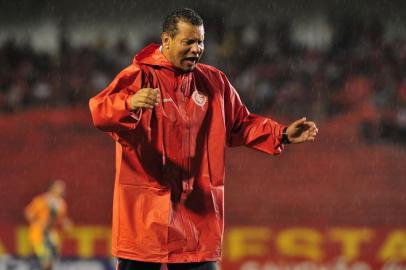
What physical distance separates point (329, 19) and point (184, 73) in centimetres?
529

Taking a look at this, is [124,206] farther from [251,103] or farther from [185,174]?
[251,103]

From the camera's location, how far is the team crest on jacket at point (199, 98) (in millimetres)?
3012

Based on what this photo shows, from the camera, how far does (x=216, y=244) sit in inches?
121

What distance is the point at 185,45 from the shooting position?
9.51 feet

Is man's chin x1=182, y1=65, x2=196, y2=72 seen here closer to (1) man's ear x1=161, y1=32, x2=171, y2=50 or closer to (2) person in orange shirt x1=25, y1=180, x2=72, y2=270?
(1) man's ear x1=161, y1=32, x2=171, y2=50

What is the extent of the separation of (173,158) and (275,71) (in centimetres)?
534

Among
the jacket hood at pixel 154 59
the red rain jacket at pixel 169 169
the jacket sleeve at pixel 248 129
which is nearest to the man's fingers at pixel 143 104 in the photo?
the red rain jacket at pixel 169 169

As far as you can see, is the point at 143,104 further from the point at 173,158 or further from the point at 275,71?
the point at 275,71

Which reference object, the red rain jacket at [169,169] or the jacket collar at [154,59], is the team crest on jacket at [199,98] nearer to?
A: the red rain jacket at [169,169]

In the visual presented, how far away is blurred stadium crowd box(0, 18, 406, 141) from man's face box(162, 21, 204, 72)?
198 inches

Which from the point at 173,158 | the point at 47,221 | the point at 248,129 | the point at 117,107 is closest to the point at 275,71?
the point at 47,221

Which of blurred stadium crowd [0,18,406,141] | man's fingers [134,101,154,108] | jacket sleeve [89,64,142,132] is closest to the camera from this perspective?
man's fingers [134,101,154,108]

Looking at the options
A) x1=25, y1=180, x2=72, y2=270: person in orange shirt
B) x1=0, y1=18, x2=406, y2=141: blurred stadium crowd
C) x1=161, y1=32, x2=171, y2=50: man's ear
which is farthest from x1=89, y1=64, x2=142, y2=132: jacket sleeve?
x1=0, y1=18, x2=406, y2=141: blurred stadium crowd

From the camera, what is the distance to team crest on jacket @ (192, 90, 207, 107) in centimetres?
301
